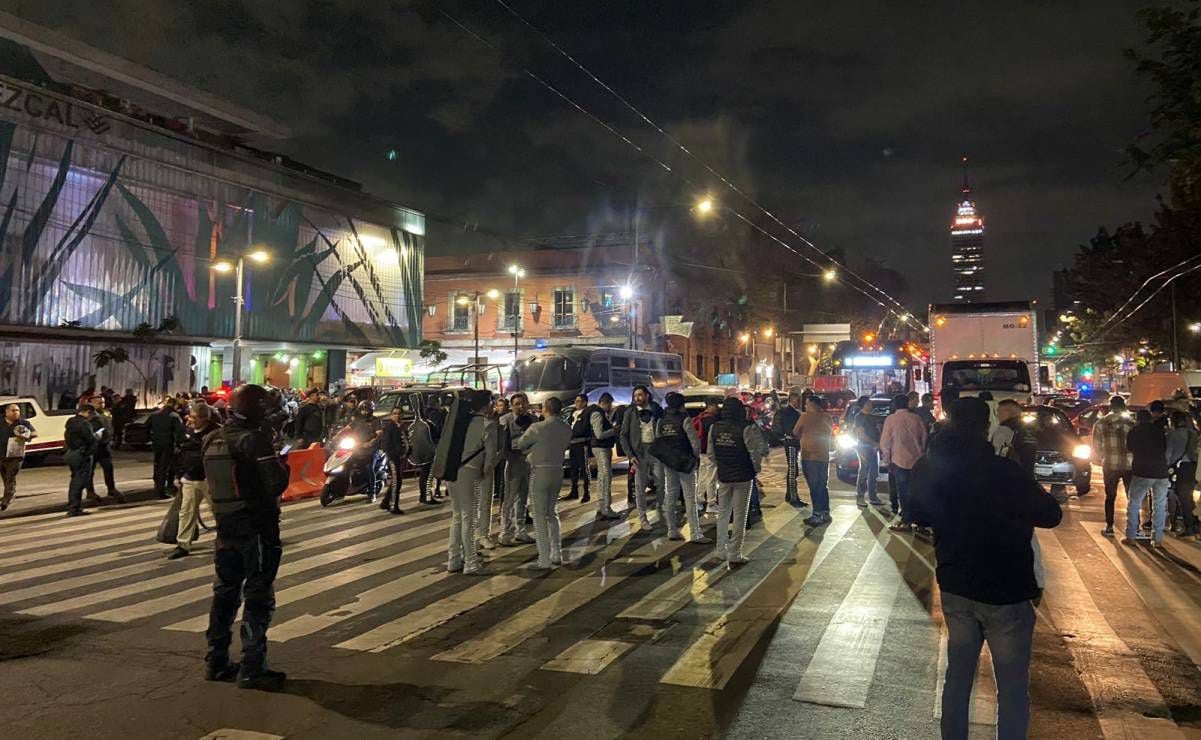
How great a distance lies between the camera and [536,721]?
15.7 feet

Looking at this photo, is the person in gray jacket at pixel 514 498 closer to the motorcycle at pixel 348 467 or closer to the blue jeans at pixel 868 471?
the motorcycle at pixel 348 467

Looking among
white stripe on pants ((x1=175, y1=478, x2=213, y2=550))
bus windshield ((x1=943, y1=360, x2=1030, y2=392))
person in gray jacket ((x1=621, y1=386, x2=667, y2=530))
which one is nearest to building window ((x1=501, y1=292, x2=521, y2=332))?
bus windshield ((x1=943, y1=360, x2=1030, y2=392))

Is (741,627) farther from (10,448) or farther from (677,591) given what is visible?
(10,448)

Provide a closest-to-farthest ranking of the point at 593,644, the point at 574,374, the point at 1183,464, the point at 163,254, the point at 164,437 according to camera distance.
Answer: the point at 593,644
the point at 1183,464
the point at 164,437
the point at 574,374
the point at 163,254

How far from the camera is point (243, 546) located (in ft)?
17.9

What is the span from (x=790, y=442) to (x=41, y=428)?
1868 cm

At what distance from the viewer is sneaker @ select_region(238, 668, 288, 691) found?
5340 mm

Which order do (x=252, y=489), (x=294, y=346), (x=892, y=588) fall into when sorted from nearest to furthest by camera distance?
1. (x=252, y=489)
2. (x=892, y=588)
3. (x=294, y=346)

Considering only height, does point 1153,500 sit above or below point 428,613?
above

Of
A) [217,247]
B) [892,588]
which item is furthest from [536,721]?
[217,247]

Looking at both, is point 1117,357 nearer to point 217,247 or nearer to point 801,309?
point 801,309

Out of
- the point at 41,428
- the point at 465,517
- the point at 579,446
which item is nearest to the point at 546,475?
the point at 465,517

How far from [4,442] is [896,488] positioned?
47.3 feet

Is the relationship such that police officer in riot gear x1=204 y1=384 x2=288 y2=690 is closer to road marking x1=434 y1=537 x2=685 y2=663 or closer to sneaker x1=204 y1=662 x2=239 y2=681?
sneaker x1=204 y1=662 x2=239 y2=681
